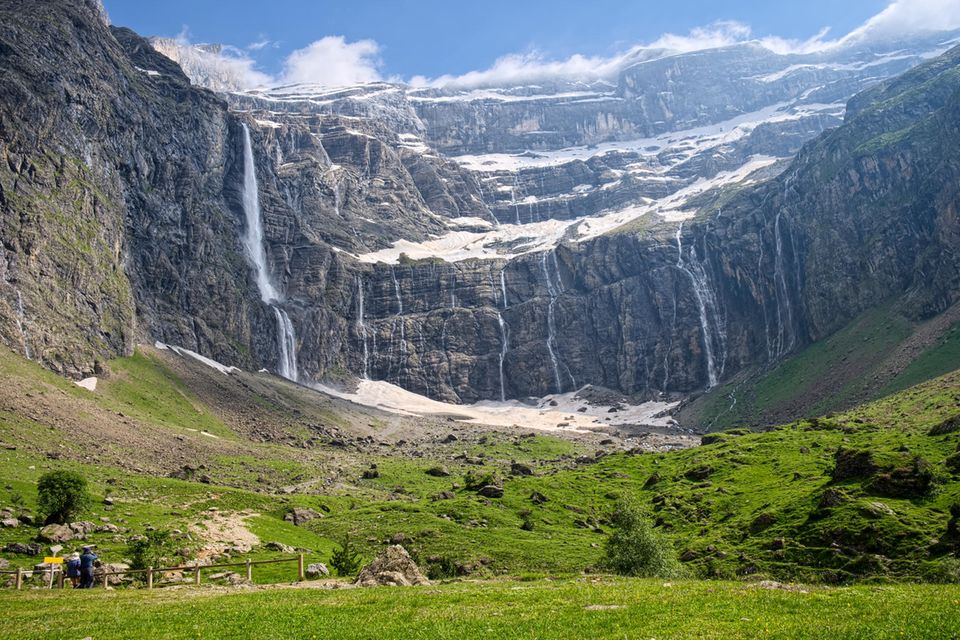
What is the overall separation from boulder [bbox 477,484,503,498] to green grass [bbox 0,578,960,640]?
179 feet

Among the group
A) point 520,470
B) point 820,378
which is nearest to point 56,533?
point 520,470

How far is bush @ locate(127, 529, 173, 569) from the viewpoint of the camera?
44.9m

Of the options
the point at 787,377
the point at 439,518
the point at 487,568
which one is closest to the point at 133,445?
the point at 439,518

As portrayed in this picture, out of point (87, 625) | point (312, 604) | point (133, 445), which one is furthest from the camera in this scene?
point (133, 445)

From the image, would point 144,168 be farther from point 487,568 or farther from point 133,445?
point 487,568

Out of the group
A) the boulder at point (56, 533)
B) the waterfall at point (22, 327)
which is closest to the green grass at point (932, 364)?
the boulder at point (56, 533)

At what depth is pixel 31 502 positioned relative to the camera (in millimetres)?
59125

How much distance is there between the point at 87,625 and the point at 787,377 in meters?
189

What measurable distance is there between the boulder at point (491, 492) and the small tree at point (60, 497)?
4452 cm

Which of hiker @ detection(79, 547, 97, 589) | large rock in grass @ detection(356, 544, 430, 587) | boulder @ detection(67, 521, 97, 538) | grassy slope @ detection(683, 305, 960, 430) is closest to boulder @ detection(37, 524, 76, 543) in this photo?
boulder @ detection(67, 521, 97, 538)

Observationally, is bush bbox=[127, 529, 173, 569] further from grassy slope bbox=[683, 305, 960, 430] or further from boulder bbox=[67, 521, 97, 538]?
grassy slope bbox=[683, 305, 960, 430]

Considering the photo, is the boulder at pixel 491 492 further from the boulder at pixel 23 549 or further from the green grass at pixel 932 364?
the green grass at pixel 932 364

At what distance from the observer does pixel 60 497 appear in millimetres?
54344

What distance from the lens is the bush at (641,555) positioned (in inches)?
1982
